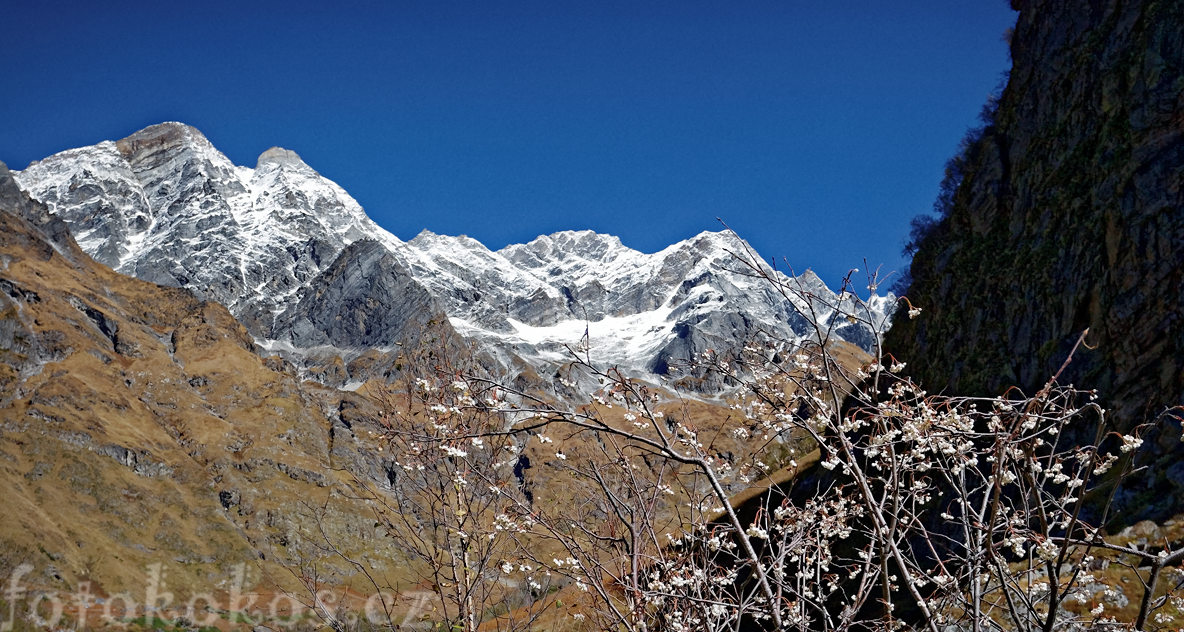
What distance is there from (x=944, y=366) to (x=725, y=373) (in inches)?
1104

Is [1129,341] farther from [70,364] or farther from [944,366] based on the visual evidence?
[70,364]

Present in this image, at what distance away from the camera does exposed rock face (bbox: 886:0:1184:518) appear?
2073cm

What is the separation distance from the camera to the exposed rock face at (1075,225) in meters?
20.7

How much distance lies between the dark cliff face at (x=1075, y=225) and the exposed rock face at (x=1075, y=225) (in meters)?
0.06

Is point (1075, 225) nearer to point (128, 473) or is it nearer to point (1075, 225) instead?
point (1075, 225)

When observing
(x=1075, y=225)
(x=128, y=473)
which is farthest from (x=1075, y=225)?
(x=128, y=473)

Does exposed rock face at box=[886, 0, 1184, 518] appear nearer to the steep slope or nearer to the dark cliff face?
the dark cliff face

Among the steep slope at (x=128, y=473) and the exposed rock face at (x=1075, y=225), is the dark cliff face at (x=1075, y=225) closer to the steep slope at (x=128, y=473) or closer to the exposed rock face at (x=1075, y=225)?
the exposed rock face at (x=1075, y=225)

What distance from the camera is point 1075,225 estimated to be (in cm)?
2528

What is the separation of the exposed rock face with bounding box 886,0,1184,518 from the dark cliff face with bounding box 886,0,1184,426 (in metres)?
0.06

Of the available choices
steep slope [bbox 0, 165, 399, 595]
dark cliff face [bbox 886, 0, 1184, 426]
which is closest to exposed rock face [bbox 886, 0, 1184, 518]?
dark cliff face [bbox 886, 0, 1184, 426]

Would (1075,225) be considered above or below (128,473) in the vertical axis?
below

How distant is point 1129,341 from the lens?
2072cm

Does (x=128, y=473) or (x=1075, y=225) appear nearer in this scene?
(x=1075, y=225)
